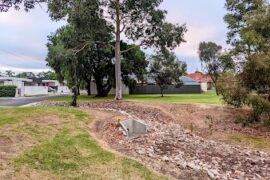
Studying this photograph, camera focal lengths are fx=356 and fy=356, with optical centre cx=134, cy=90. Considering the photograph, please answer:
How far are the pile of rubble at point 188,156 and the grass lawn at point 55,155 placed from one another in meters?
0.89

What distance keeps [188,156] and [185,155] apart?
102 mm

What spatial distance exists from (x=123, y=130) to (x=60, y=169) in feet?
17.1

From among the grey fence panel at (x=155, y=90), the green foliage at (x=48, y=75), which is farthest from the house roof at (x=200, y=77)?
the green foliage at (x=48, y=75)

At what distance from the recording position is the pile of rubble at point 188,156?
31.0 ft

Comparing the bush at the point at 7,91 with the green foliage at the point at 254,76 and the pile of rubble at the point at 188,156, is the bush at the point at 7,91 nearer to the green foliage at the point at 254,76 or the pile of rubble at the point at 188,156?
the green foliage at the point at 254,76

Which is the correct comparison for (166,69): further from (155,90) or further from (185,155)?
(185,155)

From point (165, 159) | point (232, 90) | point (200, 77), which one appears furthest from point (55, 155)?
point (200, 77)

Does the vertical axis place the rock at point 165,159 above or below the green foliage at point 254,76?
below

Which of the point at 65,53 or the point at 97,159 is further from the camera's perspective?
the point at 65,53

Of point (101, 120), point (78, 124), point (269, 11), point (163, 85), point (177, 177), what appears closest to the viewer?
point (177, 177)

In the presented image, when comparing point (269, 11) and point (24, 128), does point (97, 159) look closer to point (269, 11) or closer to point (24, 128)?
point (24, 128)

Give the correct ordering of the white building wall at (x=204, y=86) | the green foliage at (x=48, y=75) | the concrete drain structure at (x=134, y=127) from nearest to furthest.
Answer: the concrete drain structure at (x=134, y=127)
the white building wall at (x=204, y=86)
the green foliage at (x=48, y=75)

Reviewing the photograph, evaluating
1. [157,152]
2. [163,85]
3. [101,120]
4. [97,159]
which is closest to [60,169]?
[97,159]

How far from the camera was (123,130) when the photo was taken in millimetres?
Answer: 13070
